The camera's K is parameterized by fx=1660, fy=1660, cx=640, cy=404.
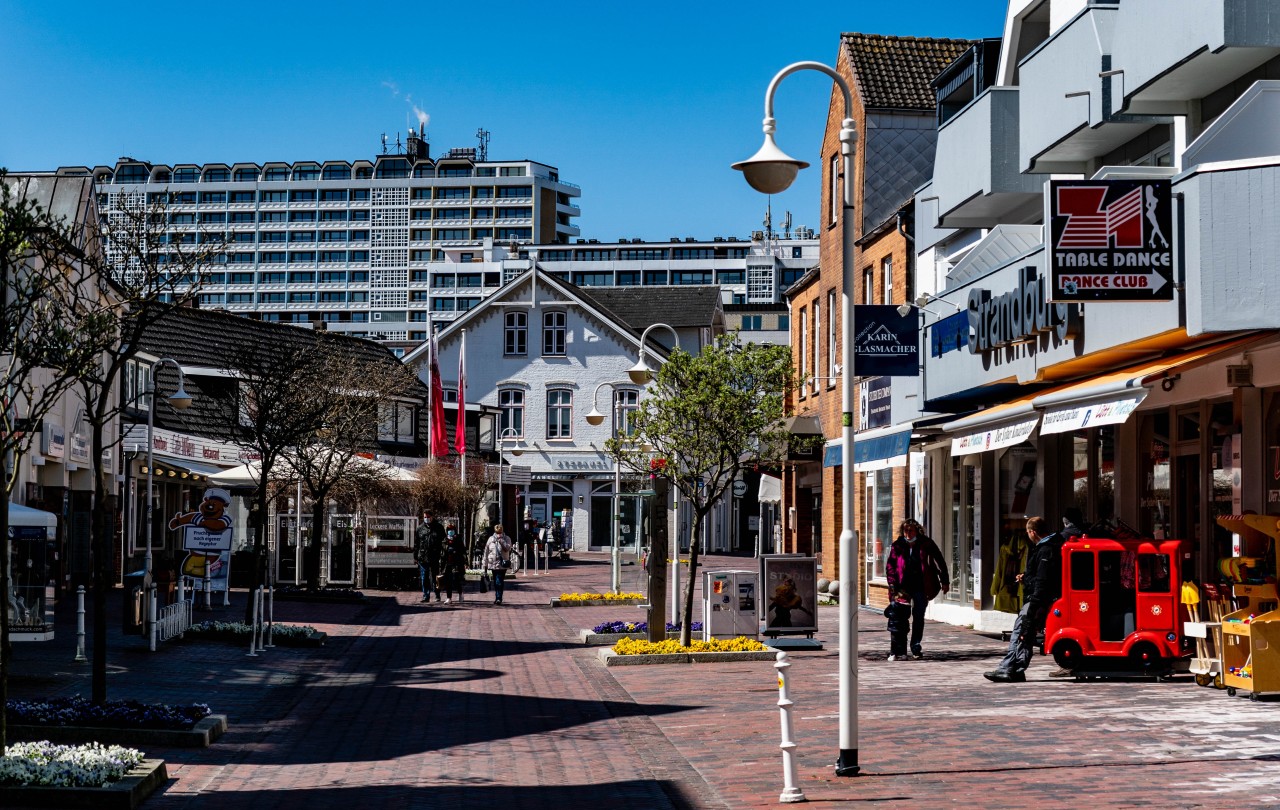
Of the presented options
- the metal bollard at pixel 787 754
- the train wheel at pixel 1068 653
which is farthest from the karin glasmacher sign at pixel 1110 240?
the metal bollard at pixel 787 754

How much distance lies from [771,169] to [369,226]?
146m

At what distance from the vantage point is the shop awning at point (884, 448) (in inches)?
1030

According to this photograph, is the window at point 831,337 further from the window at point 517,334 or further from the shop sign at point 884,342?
the window at point 517,334

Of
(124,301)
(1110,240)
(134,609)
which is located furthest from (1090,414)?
(134,609)

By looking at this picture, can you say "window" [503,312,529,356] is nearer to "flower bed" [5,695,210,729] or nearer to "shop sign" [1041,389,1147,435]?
"shop sign" [1041,389,1147,435]

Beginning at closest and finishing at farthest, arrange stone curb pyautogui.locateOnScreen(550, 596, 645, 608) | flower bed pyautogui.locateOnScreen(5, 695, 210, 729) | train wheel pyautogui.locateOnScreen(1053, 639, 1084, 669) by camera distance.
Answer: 1. flower bed pyautogui.locateOnScreen(5, 695, 210, 729)
2. train wheel pyautogui.locateOnScreen(1053, 639, 1084, 669)
3. stone curb pyautogui.locateOnScreen(550, 596, 645, 608)

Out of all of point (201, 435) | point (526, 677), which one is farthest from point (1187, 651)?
point (201, 435)

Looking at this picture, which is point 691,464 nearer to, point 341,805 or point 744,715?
point 744,715

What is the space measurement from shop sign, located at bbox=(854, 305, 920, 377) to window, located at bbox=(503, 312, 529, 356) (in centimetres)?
5729

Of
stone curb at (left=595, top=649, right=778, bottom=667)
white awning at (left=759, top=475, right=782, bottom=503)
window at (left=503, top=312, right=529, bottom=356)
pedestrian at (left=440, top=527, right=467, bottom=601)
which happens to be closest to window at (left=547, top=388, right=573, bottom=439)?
window at (left=503, top=312, right=529, bottom=356)

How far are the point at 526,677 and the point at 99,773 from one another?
945 cm

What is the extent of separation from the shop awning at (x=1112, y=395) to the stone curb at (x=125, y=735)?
→ 8338 mm

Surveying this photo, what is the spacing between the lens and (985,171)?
22500 millimetres

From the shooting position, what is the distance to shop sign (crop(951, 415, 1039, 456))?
18078 millimetres
